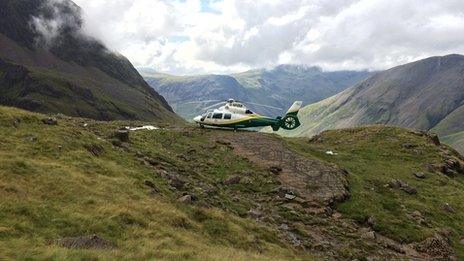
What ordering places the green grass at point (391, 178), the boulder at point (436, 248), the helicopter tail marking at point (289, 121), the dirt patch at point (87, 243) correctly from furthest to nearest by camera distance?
the helicopter tail marking at point (289, 121), the green grass at point (391, 178), the boulder at point (436, 248), the dirt patch at point (87, 243)

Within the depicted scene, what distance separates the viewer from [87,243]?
19391mm

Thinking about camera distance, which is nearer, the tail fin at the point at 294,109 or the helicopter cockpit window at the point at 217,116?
the helicopter cockpit window at the point at 217,116

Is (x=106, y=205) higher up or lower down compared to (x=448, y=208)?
higher up

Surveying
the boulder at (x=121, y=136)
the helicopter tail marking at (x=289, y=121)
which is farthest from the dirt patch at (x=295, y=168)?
the boulder at (x=121, y=136)

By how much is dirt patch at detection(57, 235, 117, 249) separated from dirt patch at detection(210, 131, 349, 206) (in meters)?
A: 20.7

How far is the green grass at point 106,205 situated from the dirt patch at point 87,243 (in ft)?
1.92

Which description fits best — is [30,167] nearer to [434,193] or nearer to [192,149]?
[192,149]

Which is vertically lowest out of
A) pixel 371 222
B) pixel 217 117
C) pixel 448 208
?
pixel 448 208

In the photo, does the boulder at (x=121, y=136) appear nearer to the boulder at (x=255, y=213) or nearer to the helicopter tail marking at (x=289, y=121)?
the boulder at (x=255, y=213)

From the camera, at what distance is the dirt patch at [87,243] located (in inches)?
744

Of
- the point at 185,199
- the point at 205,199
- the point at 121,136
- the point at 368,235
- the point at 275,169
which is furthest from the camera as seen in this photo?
the point at 275,169

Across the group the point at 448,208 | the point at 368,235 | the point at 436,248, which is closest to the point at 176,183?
the point at 368,235

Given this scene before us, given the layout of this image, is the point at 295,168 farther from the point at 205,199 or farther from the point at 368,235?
the point at 205,199

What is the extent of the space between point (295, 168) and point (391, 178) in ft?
39.3
